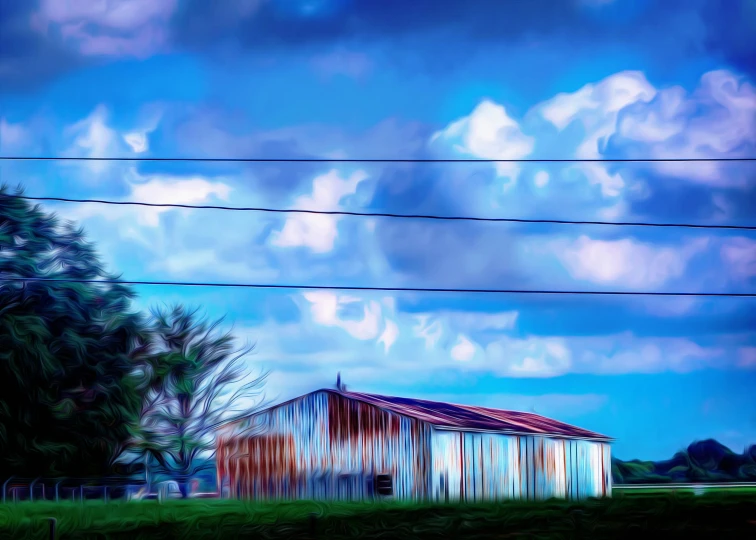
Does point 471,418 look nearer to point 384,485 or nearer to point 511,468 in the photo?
point 511,468

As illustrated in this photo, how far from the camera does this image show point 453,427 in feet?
121

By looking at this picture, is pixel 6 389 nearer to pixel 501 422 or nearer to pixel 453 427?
pixel 453 427

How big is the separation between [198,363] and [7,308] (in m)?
13.6

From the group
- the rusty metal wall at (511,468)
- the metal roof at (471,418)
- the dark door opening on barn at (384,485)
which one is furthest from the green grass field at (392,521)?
the metal roof at (471,418)

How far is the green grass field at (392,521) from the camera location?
2412cm

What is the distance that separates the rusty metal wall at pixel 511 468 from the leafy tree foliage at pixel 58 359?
40.5ft

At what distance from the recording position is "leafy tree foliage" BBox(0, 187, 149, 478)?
36.7m

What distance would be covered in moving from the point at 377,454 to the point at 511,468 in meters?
5.13

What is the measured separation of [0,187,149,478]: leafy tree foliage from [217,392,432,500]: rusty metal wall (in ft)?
15.4

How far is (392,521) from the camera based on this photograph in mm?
27297

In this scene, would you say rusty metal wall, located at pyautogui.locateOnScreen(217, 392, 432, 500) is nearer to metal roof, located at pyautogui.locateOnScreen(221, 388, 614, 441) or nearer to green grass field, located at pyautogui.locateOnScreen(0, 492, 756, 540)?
metal roof, located at pyautogui.locateOnScreen(221, 388, 614, 441)

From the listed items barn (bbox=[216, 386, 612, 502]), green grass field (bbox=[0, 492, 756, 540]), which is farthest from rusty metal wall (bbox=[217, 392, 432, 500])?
green grass field (bbox=[0, 492, 756, 540])


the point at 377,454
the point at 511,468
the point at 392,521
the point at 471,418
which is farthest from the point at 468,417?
the point at 392,521

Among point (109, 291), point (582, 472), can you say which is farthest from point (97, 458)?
point (582, 472)
